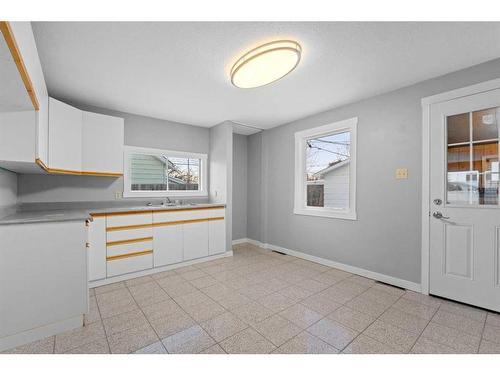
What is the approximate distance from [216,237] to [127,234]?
4.60 ft

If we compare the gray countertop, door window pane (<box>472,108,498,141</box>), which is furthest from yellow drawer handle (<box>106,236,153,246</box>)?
door window pane (<box>472,108,498,141</box>)

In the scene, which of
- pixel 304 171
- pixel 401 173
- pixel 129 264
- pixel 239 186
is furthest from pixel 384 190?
pixel 129 264

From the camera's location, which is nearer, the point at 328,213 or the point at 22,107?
the point at 22,107

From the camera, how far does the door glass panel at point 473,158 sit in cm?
218

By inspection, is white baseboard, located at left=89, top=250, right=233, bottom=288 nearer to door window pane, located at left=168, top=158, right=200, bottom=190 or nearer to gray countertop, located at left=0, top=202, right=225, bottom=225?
gray countertop, located at left=0, top=202, right=225, bottom=225

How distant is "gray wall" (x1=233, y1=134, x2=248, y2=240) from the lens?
16.5 ft

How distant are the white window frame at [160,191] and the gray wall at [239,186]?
780 mm

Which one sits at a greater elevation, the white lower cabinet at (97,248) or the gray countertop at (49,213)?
the gray countertop at (49,213)

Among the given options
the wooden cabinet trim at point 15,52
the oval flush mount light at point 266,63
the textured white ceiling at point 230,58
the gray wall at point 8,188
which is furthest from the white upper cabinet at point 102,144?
the oval flush mount light at point 266,63

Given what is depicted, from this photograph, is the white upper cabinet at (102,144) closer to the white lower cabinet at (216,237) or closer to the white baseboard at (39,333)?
the white lower cabinet at (216,237)

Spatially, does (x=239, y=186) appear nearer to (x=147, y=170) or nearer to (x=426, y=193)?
(x=147, y=170)

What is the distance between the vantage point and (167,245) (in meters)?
3.36

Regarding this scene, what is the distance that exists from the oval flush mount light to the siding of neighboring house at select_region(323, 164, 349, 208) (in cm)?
197

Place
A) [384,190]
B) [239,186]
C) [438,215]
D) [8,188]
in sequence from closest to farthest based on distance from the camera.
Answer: [8,188] → [438,215] → [384,190] → [239,186]
